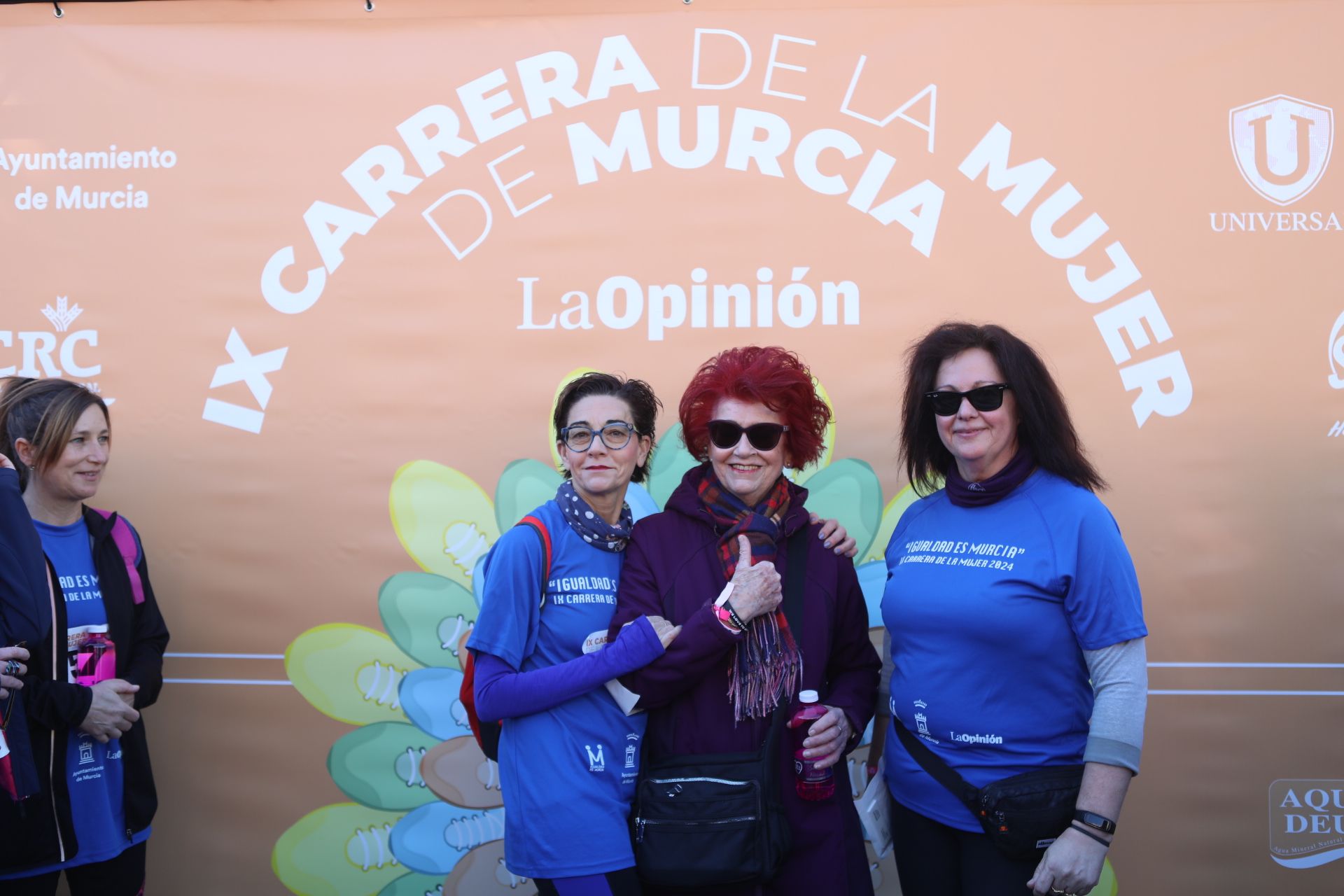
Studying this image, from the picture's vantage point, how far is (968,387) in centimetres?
199

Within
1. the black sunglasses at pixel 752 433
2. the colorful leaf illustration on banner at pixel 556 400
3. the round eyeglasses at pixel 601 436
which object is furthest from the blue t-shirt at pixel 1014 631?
the colorful leaf illustration on banner at pixel 556 400

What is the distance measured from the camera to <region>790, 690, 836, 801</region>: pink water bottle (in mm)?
1910

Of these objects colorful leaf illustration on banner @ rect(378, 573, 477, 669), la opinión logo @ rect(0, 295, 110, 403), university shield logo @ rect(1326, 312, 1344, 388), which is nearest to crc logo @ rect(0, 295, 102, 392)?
la opinión logo @ rect(0, 295, 110, 403)

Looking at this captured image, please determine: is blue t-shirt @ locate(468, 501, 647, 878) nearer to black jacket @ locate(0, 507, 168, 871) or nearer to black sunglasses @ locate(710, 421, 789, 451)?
black sunglasses @ locate(710, 421, 789, 451)

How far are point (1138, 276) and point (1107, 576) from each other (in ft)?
4.63

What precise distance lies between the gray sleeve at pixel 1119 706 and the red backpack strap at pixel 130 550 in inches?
92.1

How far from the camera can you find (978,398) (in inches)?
77.0

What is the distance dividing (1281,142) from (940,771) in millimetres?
2204

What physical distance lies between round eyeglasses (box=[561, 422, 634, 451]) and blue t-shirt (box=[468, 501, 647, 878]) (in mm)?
178

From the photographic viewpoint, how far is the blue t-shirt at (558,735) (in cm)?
192

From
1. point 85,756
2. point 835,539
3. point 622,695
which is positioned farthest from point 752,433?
point 85,756

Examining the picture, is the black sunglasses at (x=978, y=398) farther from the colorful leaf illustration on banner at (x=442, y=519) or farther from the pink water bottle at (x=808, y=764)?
the colorful leaf illustration on banner at (x=442, y=519)

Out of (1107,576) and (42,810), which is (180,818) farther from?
Result: (1107,576)

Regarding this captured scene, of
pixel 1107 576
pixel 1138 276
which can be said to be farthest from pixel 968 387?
pixel 1138 276
